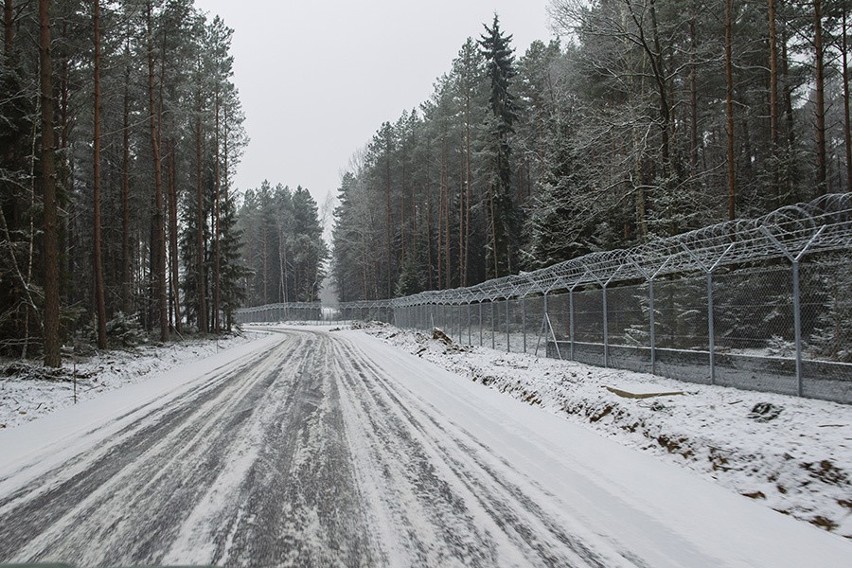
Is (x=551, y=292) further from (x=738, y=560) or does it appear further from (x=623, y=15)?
(x=738, y=560)

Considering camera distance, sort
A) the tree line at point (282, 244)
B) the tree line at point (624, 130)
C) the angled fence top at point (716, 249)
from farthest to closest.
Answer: the tree line at point (282, 244) → the tree line at point (624, 130) → the angled fence top at point (716, 249)

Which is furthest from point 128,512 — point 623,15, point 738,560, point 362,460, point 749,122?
point 749,122

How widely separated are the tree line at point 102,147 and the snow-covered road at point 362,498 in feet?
22.7

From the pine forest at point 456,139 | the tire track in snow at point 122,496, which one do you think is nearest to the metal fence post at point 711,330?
the pine forest at point 456,139

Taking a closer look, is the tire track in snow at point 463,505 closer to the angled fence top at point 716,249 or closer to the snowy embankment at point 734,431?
the snowy embankment at point 734,431

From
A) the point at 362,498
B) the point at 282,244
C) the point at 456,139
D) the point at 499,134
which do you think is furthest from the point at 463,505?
the point at 282,244

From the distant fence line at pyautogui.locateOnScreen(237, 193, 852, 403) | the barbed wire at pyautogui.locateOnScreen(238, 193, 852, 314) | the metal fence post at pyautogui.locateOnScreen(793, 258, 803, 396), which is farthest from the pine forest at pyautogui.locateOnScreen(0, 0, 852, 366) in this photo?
the metal fence post at pyautogui.locateOnScreen(793, 258, 803, 396)

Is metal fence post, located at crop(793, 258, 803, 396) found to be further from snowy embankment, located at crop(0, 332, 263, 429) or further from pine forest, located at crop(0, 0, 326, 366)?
pine forest, located at crop(0, 0, 326, 366)

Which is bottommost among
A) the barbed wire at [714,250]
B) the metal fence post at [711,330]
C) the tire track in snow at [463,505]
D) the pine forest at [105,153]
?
the tire track in snow at [463,505]

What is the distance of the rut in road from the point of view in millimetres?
3051

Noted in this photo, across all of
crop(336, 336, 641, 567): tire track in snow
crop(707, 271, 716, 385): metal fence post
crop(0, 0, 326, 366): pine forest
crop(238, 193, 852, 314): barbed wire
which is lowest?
crop(336, 336, 641, 567): tire track in snow

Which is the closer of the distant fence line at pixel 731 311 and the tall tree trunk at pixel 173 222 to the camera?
the distant fence line at pixel 731 311

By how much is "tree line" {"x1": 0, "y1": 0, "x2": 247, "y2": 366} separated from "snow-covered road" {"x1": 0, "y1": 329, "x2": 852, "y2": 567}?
693cm

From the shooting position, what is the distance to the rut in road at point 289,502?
120 inches
